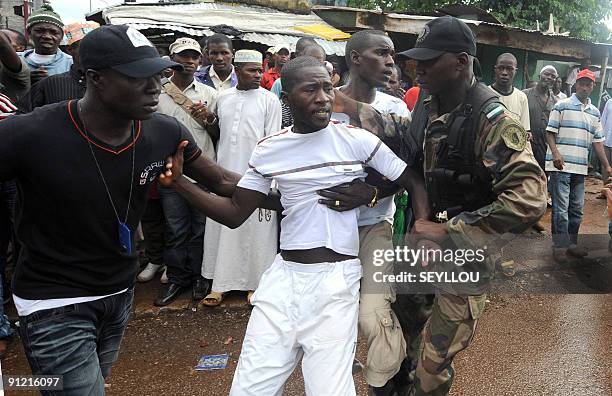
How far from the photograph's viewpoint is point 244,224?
14.9 feet

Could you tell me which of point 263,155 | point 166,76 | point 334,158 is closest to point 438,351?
point 334,158

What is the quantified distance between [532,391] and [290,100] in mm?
2327

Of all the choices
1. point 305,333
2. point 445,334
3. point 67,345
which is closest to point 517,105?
point 445,334

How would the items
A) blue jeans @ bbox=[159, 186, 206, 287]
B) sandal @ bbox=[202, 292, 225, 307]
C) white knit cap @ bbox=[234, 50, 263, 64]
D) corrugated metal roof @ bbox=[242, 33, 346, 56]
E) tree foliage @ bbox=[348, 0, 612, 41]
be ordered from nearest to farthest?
white knit cap @ bbox=[234, 50, 263, 64], sandal @ bbox=[202, 292, 225, 307], blue jeans @ bbox=[159, 186, 206, 287], corrugated metal roof @ bbox=[242, 33, 346, 56], tree foliage @ bbox=[348, 0, 612, 41]

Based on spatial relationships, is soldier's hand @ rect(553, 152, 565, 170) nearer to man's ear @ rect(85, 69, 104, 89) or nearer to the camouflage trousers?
the camouflage trousers

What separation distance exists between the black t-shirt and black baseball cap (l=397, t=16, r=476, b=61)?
4.04ft

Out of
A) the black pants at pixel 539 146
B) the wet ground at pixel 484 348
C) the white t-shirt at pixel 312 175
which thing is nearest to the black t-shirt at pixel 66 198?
the white t-shirt at pixel 312 175

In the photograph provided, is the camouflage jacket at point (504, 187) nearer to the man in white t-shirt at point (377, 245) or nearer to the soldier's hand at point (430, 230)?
the soldier's hand at point (430, 230)

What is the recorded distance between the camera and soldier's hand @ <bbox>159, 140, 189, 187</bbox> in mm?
2213

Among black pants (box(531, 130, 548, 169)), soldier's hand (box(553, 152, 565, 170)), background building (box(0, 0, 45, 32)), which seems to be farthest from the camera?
background building (box(0, 0, 45, 32))

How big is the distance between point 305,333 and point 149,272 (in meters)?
3.17

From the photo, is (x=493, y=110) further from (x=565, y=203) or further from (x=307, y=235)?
(x=565, y=203)

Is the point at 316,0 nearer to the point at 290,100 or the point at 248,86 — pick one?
the point at 248,86

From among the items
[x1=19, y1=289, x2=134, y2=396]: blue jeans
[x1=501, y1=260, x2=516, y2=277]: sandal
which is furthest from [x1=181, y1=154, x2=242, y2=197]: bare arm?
[x1=501, y1=260, x2=516, y2=277]: sandal
